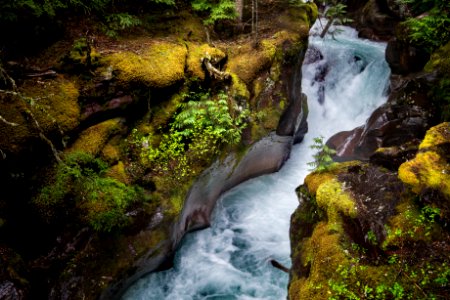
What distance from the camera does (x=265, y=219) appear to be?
341 inches

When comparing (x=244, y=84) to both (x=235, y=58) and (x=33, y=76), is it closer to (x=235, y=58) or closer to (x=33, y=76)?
(x=235, y=58)

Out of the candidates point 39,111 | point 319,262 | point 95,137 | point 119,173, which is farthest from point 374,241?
point 39,111

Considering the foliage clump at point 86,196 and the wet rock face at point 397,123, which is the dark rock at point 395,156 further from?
the foliage clump at point 86,196

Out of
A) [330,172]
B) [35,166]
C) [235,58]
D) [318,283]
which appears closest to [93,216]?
[35,166]

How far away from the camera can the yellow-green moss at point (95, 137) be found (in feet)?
19.5

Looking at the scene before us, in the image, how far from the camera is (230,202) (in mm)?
9086

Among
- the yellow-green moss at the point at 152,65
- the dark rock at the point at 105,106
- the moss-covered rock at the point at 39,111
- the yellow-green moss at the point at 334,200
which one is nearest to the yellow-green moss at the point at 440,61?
the yellow-green moss at the point at 334,200

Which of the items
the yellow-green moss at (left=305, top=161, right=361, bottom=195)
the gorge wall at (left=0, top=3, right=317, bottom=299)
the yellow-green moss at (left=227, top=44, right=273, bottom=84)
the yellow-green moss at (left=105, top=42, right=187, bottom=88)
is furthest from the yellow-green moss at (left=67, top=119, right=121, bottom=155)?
the yellow-green moss at (left=305, top=161, right=361, bottom=195)

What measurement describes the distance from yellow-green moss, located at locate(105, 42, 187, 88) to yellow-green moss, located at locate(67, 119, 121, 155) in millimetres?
954

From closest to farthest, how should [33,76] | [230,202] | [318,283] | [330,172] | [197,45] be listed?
1. [318,283]
2. [33,76]
3. [330,172]
4. [197,45]
5. [230,202]

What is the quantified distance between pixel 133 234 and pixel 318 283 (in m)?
3.55

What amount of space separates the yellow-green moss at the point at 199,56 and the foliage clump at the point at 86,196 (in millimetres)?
3192

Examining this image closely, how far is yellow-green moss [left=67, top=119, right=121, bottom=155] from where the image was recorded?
5.93 m

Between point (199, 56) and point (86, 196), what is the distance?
173 inches
